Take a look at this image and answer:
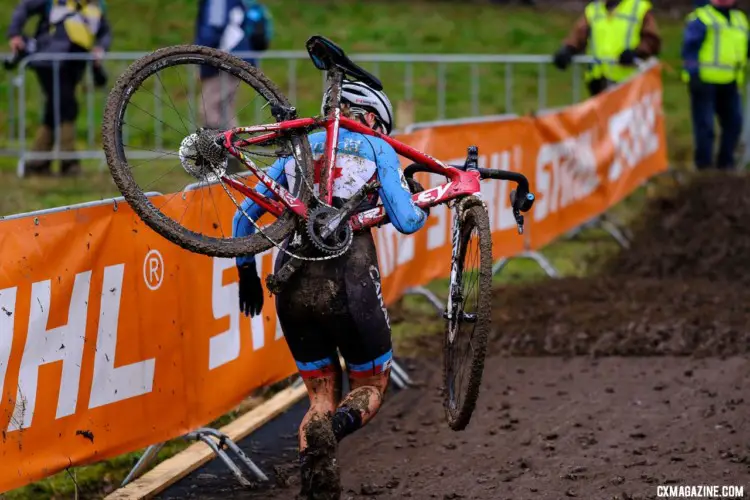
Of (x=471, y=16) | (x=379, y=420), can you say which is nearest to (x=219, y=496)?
(x=379, y=420)

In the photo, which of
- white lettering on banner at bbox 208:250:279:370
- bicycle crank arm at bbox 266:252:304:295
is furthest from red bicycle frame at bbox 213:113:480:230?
white lettering on banner at bbox 208:250:279:370

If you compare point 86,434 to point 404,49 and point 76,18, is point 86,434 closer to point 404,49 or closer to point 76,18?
point 76,18

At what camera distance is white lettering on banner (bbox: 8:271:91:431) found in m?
6.05

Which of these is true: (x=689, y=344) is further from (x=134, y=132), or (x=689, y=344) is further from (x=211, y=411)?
(x=134, y=132)

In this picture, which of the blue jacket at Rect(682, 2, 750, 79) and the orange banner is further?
the blue jacket at Rect(682, 2, 750, 79)

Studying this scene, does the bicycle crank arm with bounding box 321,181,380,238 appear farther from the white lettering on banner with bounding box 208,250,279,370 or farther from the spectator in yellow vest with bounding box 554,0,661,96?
the spectator in yellow vest with bounding box 554,0,661,96

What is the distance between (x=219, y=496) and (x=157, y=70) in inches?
87.8

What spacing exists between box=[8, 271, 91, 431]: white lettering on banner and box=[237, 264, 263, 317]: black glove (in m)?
0.72

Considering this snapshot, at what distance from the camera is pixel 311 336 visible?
6.63m

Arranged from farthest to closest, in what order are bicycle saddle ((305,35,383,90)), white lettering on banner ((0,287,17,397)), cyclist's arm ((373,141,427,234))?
bicycle saddle ((305,35,383,90)) → cyclist's arm ((373,141,427,234)) → white lettering on banner ((0,287,17,397))

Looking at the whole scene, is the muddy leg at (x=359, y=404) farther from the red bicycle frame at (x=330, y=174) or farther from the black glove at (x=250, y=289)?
the red bicycle frame at (x=330, y=174)

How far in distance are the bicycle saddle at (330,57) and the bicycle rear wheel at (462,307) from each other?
31.0 inches

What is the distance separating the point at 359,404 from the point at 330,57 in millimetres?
1590

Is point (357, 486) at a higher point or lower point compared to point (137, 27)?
lower
